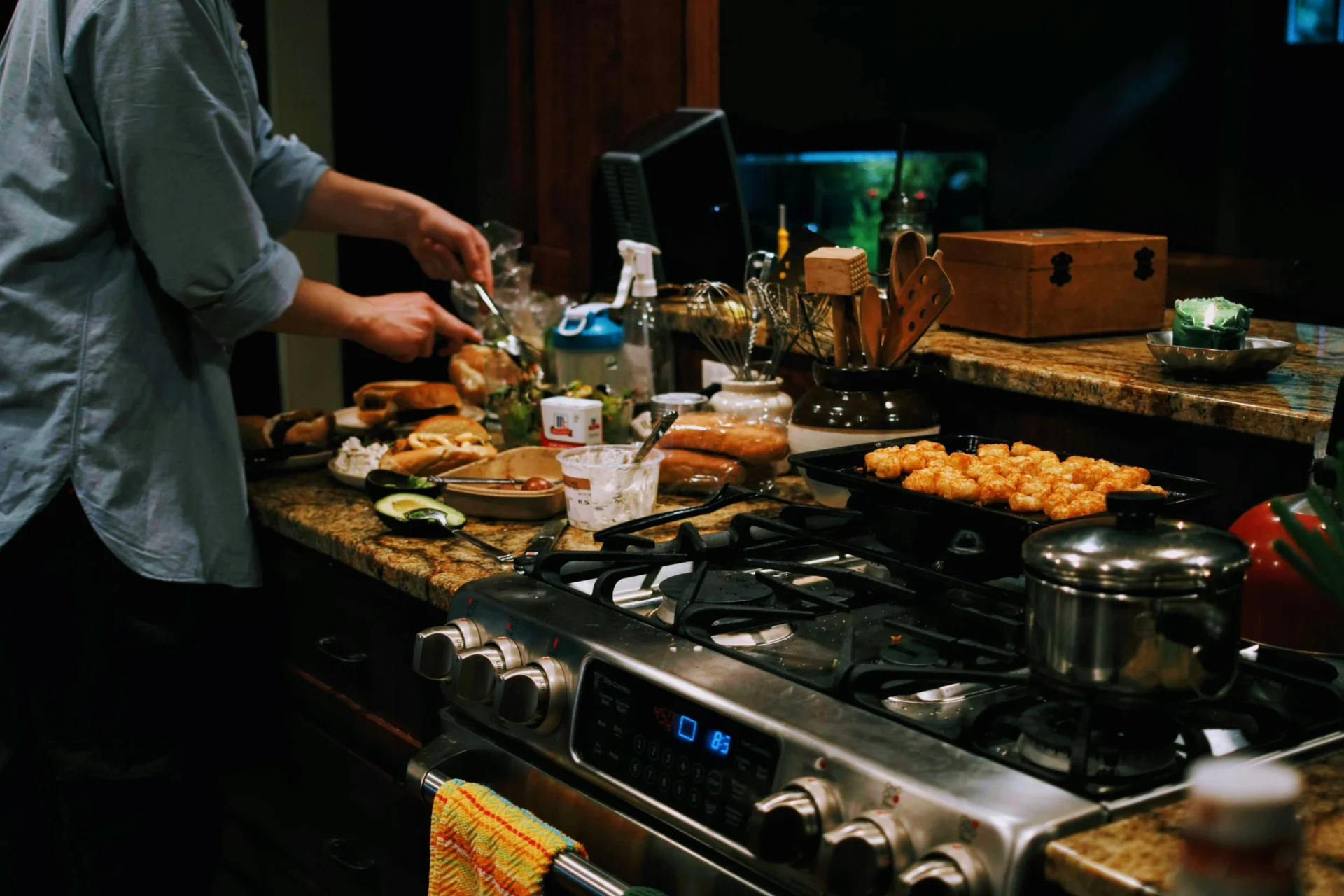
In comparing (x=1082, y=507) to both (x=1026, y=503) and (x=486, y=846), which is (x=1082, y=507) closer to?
(x=1026, y=503)

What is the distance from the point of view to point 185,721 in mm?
1878

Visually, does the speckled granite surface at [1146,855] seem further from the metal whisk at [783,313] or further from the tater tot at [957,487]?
the metal whisk at [783,313]

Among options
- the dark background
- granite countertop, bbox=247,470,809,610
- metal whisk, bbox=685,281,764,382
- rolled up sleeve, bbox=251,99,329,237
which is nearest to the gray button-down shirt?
granite countertop, bbox=247,470,809,610

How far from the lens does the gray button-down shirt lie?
1.69 meters

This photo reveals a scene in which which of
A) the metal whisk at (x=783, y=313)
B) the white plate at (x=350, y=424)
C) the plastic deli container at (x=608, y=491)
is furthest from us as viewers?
the white plate at (x=350, y=424)

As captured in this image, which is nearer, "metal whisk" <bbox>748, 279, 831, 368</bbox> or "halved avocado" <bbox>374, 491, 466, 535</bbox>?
"halved avocado" <bbox>374, 491, 466, 535</bbox>

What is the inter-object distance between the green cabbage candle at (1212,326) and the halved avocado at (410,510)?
37.4 inches

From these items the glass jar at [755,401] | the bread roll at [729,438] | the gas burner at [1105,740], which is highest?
the glass jar at [755,401]

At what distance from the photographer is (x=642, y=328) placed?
2.31 m

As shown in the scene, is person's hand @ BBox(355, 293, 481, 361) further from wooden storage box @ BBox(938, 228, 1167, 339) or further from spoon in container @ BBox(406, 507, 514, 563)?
wooden storage box @ BBox(938, 228, 1167, 339)

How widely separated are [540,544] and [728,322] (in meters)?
0.75

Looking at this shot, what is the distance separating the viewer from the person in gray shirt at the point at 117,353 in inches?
67.0

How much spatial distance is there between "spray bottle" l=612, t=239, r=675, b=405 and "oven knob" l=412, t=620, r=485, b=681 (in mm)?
944

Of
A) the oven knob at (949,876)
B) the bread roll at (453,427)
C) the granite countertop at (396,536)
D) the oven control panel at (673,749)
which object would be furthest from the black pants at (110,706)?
the oven knob at (949,876)
